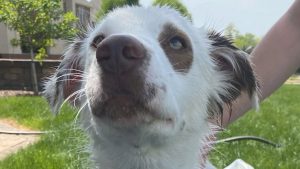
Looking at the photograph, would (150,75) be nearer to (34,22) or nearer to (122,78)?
(122,78)

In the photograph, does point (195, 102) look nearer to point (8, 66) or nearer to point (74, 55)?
point (74, 55)

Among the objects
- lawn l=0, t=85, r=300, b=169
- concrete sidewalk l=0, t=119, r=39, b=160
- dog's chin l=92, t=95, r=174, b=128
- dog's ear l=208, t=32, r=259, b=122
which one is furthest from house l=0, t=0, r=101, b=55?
dog's chin l=92, t=95, r=174, b=128

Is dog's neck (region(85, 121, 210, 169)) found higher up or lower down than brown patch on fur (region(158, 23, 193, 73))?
lower down

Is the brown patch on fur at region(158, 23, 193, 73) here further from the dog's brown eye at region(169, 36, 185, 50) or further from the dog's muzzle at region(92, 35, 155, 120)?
the dog's muzzle at region(92, 35, 155, 120)

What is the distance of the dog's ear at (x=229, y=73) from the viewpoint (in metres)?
3.08

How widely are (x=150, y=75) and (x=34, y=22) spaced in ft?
46.8

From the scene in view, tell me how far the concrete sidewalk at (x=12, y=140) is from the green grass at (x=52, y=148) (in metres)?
0.24

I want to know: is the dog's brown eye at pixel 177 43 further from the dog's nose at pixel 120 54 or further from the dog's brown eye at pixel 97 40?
the dog's nose at pixel 120 54

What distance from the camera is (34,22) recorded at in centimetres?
1582

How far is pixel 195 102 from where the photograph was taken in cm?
287

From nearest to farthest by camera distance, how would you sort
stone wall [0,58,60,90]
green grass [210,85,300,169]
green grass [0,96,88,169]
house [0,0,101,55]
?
green grass [0,96,88,169] → green grass [210,85,300,169] → stone wall [0,58,60,90] → house [0,0,101,55]

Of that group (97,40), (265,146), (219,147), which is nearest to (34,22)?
(265,146)

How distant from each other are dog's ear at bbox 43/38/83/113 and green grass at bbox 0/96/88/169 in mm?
253

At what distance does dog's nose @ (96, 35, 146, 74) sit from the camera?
2.07 meters
